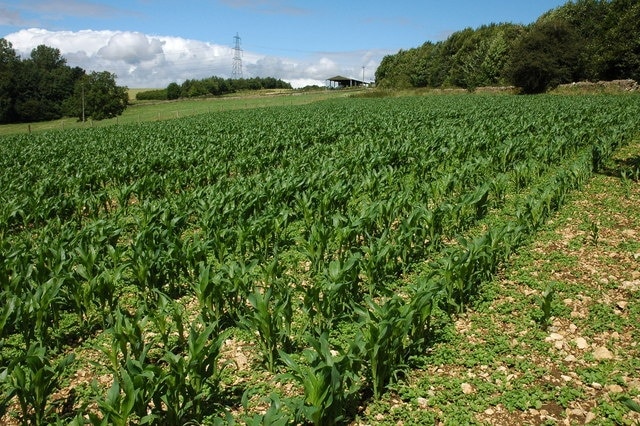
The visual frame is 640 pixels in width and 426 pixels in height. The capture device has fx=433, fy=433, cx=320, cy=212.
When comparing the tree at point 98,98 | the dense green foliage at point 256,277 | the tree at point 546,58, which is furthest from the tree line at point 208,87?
the dense green foliage at point 256,277

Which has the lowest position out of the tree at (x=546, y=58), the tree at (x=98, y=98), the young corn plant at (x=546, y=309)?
the young corn plant at (x=546, y=309)

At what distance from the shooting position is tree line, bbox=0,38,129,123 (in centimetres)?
6819

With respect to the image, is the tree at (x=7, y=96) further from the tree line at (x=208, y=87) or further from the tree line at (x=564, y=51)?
the tree line at (x=564, y=51)

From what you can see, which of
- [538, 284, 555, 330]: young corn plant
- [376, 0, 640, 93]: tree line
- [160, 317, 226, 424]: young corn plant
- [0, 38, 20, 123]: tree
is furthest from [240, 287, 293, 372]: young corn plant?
[0, 38, 20, 123]: tree

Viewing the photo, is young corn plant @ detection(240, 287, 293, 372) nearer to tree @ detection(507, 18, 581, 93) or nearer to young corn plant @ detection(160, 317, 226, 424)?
young corn plant @ detection(160, 317, 226, 424)

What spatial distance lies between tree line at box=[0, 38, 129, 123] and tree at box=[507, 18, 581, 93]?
59521 millimetres

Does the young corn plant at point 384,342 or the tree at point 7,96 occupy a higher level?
the tree at point 7,96

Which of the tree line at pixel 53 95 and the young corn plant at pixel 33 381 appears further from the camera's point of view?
the tree line at pixel 53 95

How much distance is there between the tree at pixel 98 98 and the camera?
67.6 metres

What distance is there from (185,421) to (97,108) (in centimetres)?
7500

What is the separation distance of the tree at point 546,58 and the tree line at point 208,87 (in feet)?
218

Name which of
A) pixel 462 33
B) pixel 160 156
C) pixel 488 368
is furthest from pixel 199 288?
pixel 462 33

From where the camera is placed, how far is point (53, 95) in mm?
82562

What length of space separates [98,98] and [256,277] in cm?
7240
